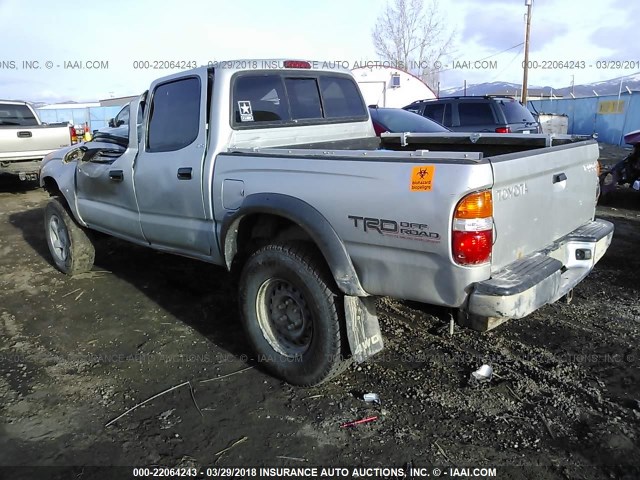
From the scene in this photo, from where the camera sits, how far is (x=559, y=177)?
3139mm

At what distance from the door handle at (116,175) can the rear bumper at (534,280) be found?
339 centimetres

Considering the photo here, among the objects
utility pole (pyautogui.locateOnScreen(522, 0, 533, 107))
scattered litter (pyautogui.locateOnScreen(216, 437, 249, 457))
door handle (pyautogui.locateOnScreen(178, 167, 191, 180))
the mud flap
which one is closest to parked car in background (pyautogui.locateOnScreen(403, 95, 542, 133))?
door handle (pyautogui.locateOnScreen(178, 167, 191, 180))

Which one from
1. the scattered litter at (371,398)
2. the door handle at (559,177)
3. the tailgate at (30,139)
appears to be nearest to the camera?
the door handle at (559,177)

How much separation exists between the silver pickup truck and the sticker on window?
0.7 inches

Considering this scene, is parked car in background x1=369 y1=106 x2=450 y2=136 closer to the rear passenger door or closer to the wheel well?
the rear passenger door

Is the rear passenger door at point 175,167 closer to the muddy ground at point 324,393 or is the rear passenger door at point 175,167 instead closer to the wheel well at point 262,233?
the wheel well at point 262,233

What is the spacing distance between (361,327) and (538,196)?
126 cm

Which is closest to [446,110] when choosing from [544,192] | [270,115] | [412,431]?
[270,115]

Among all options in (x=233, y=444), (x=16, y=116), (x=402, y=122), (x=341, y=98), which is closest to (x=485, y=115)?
(x=402, y=122)

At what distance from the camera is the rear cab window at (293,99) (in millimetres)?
3945

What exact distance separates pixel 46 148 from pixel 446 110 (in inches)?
339

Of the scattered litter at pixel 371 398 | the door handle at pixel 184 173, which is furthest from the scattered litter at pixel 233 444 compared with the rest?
the door handle at pixel 184 173

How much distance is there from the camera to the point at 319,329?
10.4ft

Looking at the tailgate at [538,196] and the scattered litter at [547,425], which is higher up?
the tailgate at [538,196]
